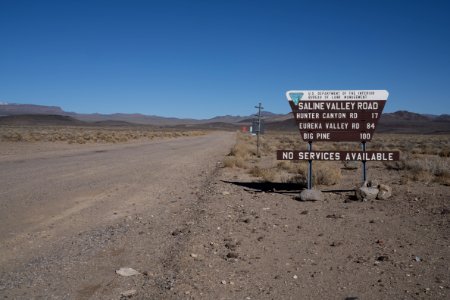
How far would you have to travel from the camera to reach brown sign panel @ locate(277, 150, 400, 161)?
12.3 m

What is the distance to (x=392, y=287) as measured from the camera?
5.38 m

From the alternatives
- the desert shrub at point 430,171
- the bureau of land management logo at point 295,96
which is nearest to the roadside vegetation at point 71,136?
the desert shrub at point 430,171

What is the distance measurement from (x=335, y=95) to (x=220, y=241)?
6322 millimetres

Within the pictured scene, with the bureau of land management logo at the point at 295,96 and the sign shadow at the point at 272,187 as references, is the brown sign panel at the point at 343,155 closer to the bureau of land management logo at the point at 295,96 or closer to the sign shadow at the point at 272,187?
the sign shadow at the point at 272,187

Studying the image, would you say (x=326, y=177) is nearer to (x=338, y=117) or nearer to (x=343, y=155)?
(x=343, y=155)

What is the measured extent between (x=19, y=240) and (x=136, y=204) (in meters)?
3.46

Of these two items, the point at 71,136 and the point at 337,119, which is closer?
the point at 337,119

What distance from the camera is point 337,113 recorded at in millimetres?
12312

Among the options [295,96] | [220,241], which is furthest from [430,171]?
[220,241]

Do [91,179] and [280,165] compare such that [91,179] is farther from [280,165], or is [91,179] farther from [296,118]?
[280,165]

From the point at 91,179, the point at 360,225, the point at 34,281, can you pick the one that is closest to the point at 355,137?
the point at 360,225

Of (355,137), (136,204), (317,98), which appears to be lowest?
(136,204)

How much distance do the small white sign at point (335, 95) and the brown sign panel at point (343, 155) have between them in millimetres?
1407

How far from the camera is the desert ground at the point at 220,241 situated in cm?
541
